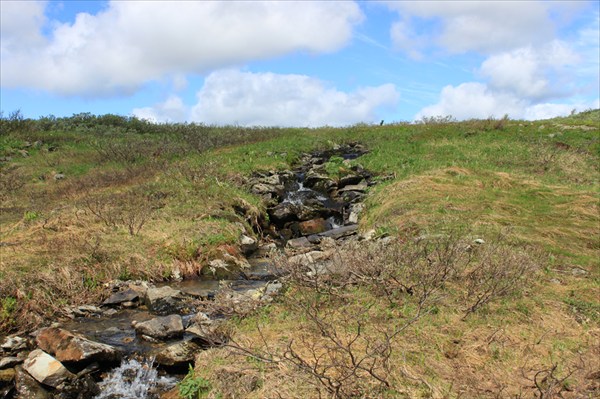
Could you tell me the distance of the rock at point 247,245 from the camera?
41.9 ft

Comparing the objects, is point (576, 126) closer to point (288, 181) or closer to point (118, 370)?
point (288, 181)

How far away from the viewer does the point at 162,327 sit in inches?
290

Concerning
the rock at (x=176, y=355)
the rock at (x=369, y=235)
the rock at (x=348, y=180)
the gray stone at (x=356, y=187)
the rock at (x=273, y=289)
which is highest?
the rock at (x=348, y=180)

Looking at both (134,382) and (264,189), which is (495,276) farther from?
(264,189)

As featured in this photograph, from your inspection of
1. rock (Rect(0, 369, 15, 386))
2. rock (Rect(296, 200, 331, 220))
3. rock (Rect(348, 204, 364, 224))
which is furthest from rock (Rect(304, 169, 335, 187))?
rock (Rect(0, 369, 15, 386))

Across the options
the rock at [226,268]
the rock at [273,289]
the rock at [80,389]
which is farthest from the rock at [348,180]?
the rock at [80,389]

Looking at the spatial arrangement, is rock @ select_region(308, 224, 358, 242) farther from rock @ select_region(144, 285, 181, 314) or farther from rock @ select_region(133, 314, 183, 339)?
rock @ select_region(133, 314, 183, 339)

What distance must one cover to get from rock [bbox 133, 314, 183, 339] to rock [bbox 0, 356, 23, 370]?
1.69 meters

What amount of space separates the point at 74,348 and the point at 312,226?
10.1 metres

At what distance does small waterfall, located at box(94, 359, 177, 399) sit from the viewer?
601 cm

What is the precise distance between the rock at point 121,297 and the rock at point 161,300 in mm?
298

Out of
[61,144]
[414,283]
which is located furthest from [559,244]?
[61,144]

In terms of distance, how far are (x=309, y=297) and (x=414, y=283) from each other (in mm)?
1716

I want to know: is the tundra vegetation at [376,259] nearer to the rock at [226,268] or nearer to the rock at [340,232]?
the rock at [226,268]
